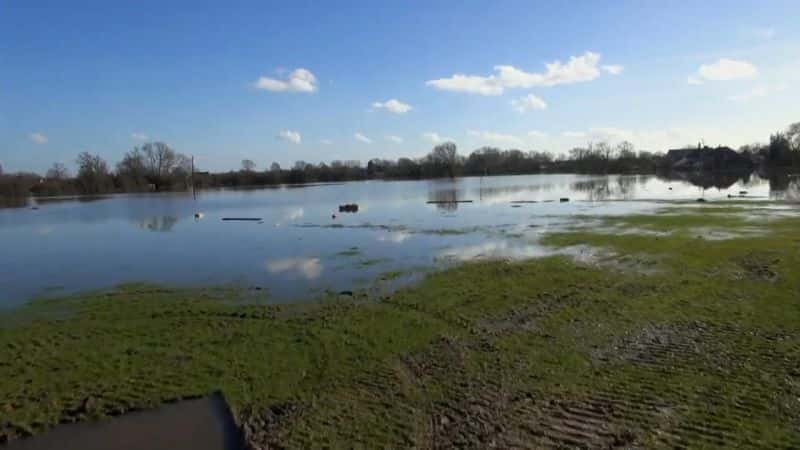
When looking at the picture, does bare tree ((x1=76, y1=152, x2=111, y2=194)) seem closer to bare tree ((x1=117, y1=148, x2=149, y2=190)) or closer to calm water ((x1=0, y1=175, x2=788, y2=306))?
bare tree ((x1=117, y1=148, x2=149, y2=190))

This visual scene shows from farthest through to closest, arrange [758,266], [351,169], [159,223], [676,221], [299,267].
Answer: [351,169] → [159,223] → [676,221] → [299,267] → [758,266]

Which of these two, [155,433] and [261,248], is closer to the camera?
[155,433]

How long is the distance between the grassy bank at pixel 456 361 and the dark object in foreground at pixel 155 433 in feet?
0.74

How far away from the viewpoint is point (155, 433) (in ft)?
19.6

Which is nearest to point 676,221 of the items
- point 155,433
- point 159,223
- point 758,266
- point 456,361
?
point 758,266

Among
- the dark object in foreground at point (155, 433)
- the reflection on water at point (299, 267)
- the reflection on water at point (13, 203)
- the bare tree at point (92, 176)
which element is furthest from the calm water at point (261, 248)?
the bare tree at point (92, 176)

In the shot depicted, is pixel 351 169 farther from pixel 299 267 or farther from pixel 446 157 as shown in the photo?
pixel 299 267

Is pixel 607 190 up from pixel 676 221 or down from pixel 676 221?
up

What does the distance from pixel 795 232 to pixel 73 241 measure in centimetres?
3622

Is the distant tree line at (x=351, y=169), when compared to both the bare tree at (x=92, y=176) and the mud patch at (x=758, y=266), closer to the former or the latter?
the bare tree at (x=92, y=176)

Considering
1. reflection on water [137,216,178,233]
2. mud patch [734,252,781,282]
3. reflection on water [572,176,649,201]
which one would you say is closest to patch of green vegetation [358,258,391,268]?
mud patch [734,252,781,282]

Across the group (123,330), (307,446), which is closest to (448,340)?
(307,446)

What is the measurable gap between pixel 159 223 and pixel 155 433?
104ft

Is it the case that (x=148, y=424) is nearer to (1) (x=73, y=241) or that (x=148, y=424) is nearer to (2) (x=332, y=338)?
(2) (x=332, y=338)
